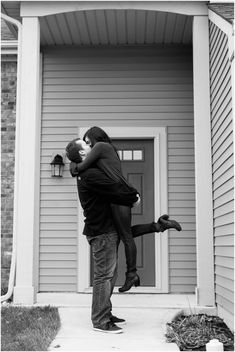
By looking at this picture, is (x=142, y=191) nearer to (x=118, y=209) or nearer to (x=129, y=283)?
(x=118, y=209)

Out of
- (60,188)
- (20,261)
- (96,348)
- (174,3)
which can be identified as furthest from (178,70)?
(96,348)

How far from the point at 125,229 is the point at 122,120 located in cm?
231

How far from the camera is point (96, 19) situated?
564cm

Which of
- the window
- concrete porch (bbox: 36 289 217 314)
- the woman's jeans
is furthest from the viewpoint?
the window

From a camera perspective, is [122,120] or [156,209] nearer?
[156,209]

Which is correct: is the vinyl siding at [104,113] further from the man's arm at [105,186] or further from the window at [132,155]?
the man's arm at [105,186]

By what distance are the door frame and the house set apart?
1 cm

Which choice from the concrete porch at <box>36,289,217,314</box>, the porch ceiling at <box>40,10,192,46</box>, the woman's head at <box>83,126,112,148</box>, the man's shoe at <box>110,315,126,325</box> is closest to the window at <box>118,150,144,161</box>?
the porch ceiling at <box>40,10,192,46</box>

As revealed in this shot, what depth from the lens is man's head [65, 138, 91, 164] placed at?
14.2ft

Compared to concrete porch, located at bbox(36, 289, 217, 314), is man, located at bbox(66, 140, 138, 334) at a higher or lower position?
higher

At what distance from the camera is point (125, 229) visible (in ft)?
14.0

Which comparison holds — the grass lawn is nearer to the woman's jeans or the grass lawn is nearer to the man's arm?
the woman's jeans

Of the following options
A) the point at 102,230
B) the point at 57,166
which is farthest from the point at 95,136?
the point at 57,166

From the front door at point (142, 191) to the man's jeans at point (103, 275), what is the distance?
184 centimetres
